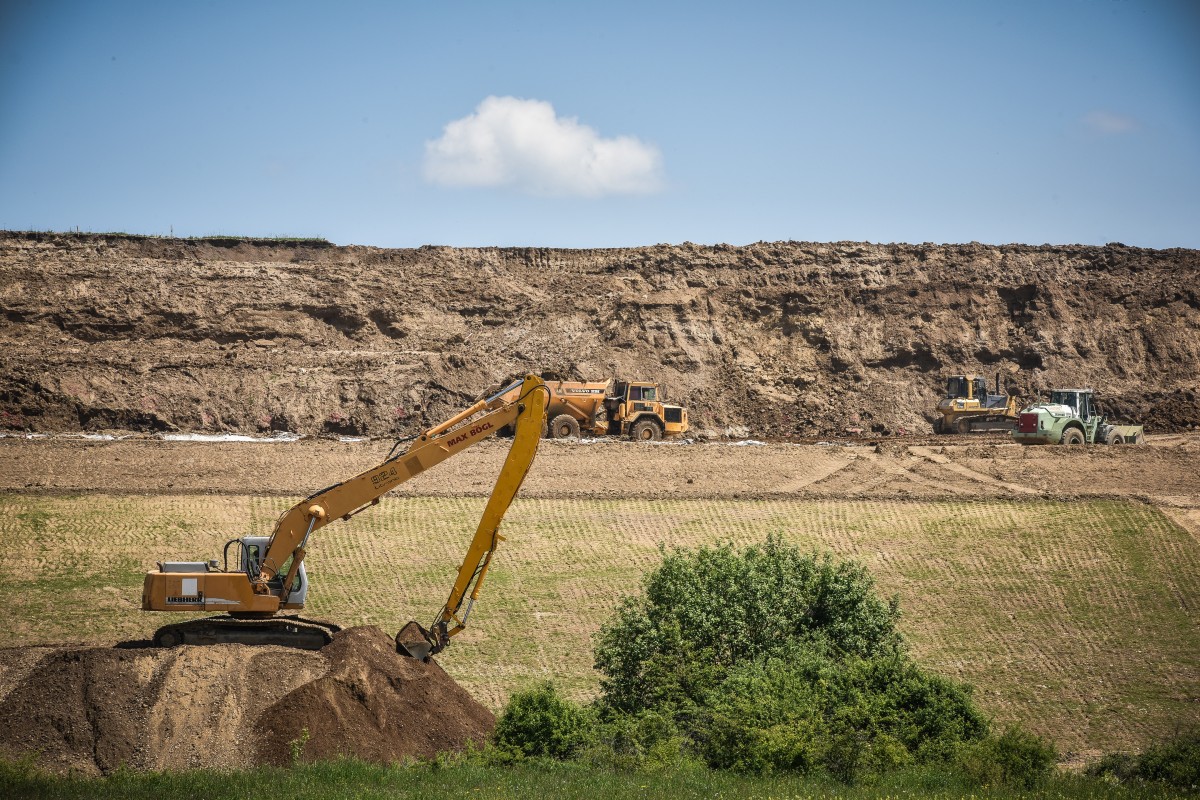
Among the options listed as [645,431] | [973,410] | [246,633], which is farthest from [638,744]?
[973,410]

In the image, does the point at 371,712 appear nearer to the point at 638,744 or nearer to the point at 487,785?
the point at 487,785

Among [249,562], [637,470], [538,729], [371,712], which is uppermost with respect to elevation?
[249,562]

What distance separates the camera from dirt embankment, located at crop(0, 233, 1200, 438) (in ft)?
163

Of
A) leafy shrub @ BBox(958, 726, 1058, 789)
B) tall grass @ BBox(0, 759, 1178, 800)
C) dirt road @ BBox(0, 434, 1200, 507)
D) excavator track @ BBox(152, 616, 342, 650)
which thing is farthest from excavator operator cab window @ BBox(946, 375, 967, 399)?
excavator track @ BBox(152, 616, 342, 650)

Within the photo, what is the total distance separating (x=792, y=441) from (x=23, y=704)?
35914mm

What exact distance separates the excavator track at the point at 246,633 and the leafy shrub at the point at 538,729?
135 inches

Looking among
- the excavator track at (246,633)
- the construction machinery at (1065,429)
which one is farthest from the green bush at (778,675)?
the construction machinery at (1065,429)

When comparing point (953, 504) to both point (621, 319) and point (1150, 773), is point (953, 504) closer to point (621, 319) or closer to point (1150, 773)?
point (1150, 773)

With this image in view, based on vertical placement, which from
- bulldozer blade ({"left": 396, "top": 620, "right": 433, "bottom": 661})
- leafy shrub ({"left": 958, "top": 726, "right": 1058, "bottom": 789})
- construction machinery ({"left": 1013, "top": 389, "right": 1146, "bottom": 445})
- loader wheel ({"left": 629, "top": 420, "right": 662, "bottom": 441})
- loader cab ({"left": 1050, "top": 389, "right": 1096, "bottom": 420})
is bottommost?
leafy shrub ({"left": 958, "top": 726, "right": 1058, "bottom": 789})

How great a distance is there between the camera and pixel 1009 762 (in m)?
15.7

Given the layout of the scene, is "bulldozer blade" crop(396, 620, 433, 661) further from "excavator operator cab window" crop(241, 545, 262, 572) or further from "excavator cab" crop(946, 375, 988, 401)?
"excavator cab" crop(946, 375, 988, 401)

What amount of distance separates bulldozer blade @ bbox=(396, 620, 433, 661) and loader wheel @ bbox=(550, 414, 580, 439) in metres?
25.2

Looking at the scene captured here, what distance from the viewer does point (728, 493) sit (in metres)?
36.2

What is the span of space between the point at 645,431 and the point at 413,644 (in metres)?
27.1
